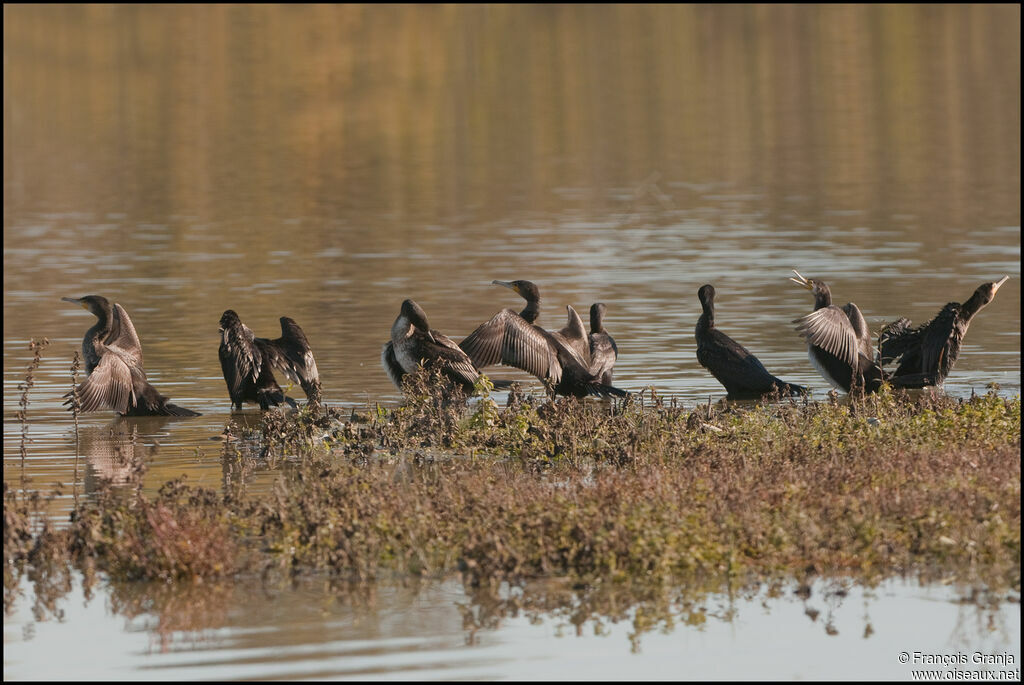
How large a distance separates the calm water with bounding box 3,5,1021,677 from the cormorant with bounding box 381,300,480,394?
592 mm

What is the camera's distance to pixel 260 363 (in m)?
15.5

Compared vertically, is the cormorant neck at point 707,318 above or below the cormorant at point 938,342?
above

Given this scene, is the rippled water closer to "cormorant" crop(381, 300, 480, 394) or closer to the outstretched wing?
the outstretched wing

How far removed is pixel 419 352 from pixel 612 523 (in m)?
6.49

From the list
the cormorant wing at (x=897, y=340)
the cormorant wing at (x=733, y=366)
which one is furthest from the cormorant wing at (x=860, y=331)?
the cormorant wing at (x=733, y=366)

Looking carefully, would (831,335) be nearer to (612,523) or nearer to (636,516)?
(636,516)

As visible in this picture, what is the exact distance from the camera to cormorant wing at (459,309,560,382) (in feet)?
51.5

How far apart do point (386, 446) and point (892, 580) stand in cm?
506

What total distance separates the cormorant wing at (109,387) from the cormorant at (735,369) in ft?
16.3

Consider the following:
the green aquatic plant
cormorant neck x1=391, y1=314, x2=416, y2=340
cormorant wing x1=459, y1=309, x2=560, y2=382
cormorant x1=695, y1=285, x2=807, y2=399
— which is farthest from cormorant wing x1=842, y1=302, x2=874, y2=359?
cormorant neck x1=391, y1=314, x2=416, y2=340

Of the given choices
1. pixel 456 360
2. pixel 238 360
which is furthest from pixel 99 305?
pixel 456 360

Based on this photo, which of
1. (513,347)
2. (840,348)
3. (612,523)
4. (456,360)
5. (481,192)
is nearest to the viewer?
(612,523)

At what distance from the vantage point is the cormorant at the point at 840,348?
15.6 metres

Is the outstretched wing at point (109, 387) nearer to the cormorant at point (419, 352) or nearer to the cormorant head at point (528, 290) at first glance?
the cormorant at point (419, 352)
